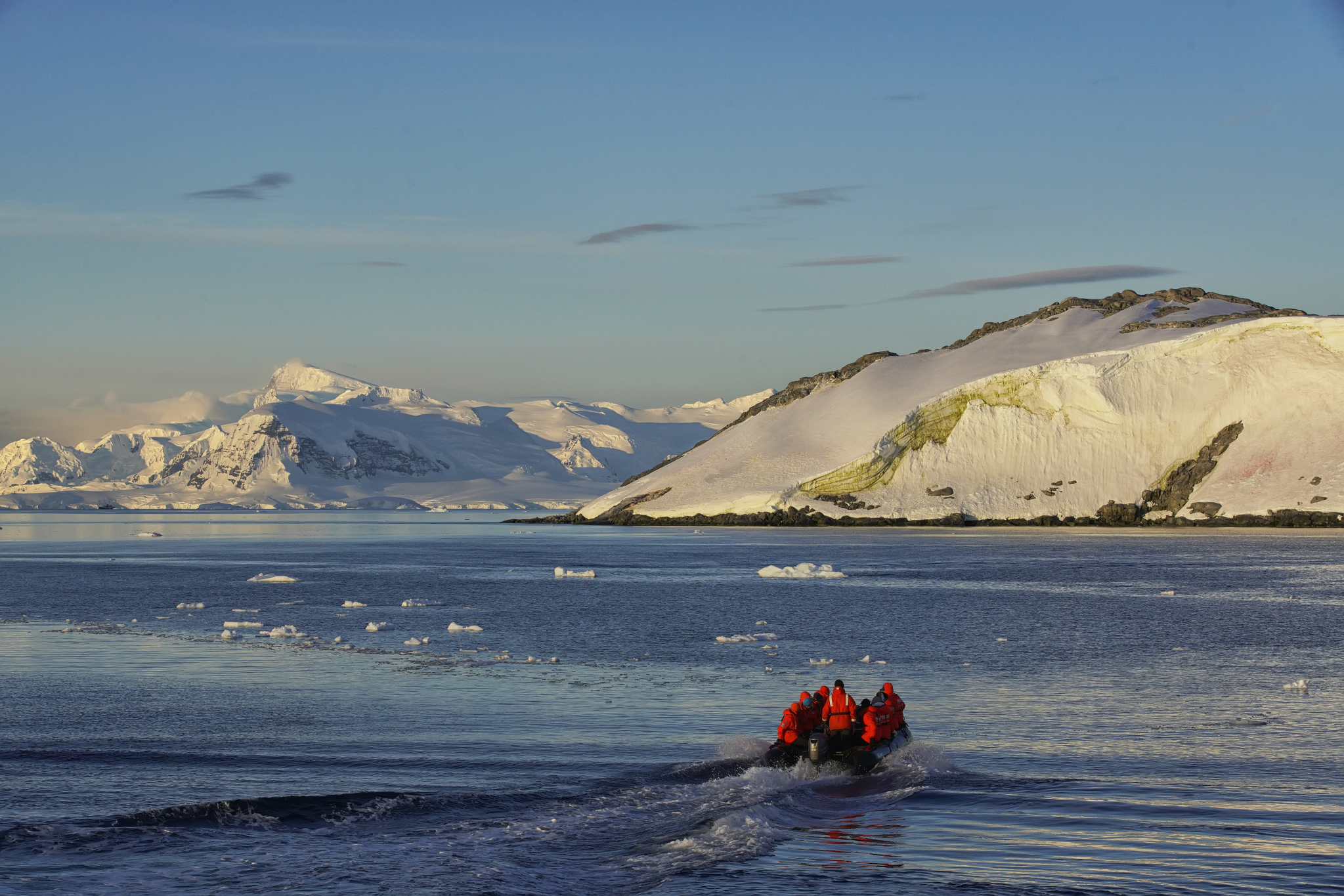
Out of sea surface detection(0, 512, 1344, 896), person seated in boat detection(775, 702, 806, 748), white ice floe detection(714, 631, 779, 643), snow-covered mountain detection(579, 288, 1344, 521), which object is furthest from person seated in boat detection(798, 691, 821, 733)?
snow-covered mountain detection(579, 288, 1344, 521)

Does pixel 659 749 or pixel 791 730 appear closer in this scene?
pixel 791 730

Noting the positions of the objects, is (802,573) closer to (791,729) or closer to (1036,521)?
(791,729)

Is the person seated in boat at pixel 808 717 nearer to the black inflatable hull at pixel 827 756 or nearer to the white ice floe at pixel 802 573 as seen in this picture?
the black inflatable hull at pixel 827 756

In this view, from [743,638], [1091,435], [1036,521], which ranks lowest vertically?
[743,638]

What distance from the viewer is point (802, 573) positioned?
219 feet

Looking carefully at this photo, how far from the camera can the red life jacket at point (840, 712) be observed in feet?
69.5

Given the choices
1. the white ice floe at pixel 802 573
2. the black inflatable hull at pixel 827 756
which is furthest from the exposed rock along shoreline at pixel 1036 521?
the black inflatable hull at pixel 827 756

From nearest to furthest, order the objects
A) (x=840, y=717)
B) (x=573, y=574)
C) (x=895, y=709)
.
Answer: (x=840, y=717) → (x=895, y=709) → (x=573, y=574)

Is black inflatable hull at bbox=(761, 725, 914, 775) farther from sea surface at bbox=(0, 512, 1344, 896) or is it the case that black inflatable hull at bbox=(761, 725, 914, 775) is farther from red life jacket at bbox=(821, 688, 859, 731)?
red life jacket at bbox=(821, 688, 859, 731)

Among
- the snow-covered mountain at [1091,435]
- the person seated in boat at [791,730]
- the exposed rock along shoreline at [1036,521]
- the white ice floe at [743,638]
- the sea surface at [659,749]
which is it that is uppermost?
the snow-covered mountain at [1091,435]

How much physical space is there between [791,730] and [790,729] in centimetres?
2

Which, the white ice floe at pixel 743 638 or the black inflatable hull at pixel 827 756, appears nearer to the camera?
the black inflatable hull at pixel 827 756

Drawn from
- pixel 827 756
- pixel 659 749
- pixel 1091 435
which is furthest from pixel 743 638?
pixel 1091 435

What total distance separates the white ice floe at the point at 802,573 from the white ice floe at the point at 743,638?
Answer: 87.9 feet
